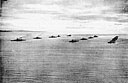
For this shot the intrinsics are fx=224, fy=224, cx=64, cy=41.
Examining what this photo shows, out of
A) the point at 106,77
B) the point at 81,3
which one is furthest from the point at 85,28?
the point at 106,77

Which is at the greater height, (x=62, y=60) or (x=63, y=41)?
(x=63, y=41)

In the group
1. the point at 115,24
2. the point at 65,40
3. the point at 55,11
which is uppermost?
the point at 55,11

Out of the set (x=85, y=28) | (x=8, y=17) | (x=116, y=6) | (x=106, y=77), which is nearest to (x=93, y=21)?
(x=85, y=28)

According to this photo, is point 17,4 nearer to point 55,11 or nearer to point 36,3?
point 36,3

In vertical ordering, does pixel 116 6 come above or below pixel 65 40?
above
